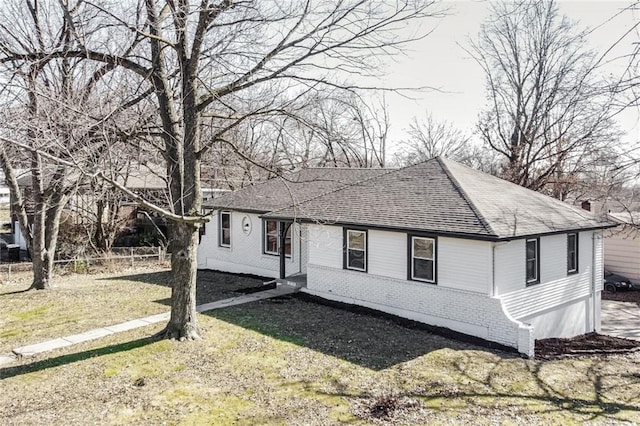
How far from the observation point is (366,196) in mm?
15844

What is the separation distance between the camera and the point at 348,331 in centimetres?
1194

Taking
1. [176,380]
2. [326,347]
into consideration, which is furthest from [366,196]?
[176,380]

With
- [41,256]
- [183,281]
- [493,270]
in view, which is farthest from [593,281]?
[41,256]

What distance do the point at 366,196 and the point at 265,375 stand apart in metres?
8.13

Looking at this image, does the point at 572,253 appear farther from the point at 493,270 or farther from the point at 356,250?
the point at 356,250

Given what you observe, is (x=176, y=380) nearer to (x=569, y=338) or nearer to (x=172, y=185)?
(x=172, y=185)

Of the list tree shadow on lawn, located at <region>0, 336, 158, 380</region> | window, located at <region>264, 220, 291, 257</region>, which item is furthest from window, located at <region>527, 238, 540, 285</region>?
tree shadow on lawn, located at <region>0, 336, 158, 380</region>

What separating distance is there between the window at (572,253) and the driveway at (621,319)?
9.85 ft

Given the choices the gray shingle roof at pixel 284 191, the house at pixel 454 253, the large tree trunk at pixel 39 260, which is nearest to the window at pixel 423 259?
the house at pixel 454 253

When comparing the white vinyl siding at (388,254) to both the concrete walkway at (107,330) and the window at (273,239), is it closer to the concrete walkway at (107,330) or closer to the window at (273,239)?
the concrete walkway at (107,330)

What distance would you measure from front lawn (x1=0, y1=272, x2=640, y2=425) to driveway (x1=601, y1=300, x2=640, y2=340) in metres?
4.76

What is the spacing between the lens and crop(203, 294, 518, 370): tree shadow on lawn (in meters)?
10.4

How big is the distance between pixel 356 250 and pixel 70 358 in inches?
314

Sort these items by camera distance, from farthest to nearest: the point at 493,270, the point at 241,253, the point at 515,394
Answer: the point at 241,253
the point at 493,270
the point at 515,394
